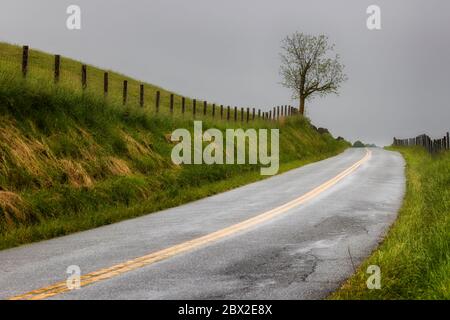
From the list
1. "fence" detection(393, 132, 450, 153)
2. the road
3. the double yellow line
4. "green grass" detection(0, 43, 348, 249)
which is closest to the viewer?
the double yellow line

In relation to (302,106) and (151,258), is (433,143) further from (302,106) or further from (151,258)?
(151,258)

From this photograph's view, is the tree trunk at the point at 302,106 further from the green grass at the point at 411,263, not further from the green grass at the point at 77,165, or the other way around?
the green grass at the point at 411,263

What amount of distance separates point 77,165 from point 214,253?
21.5 feet

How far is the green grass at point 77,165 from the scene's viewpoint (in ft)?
36.1

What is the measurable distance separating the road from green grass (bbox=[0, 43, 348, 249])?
3.04 ft

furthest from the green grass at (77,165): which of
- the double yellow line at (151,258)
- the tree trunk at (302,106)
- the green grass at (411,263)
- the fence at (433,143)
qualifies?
the tree trunk at (302,106)

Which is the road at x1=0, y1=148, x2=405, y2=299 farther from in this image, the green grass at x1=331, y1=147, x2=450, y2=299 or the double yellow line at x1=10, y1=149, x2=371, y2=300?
the green grass at x1=331, y1=147, x2=450, y2=299

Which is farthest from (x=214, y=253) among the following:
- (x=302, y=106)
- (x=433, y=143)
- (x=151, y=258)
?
(x=302, y=106)

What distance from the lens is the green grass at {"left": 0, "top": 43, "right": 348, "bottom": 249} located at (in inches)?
434

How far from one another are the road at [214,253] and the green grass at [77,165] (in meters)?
0.93

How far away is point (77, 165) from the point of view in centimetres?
1343

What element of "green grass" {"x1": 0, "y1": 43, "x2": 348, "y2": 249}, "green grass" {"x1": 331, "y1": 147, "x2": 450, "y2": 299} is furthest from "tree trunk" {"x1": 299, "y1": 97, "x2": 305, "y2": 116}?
"green grass" {"x1": 331, "y1": 147, "x2": 450, "y2": 299}
